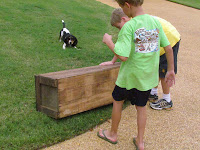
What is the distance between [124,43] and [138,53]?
0.19m

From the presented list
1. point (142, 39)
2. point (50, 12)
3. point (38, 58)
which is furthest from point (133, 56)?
point (50, 12)

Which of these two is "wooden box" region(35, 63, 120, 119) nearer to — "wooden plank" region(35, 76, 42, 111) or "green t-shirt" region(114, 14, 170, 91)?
"wooden plank" region(35, 76, 42, 111)

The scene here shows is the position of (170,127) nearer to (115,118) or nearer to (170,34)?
(115,118)

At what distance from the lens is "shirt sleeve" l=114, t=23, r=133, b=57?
7.55 feet

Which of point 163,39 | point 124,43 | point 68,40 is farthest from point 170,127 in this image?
point 68,40

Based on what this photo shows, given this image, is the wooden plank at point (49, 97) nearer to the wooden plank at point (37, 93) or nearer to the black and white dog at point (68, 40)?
the wooden plank at point (37, 93)

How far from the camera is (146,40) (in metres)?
2.39

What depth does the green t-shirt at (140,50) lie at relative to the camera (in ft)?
7.65

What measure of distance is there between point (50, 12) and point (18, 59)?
468 centimetres

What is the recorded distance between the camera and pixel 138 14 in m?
2.41

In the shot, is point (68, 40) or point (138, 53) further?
point (68, 40)

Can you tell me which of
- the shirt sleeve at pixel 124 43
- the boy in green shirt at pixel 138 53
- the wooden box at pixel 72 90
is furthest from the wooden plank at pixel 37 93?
the shirt sleeve at pixel 124 43

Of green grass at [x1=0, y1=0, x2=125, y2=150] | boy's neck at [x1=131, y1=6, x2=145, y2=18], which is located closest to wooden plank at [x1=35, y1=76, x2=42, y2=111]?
green grass at [x1=0, y1=0, x2=125, y2=150]

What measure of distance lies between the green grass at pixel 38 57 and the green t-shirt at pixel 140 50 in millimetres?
990
